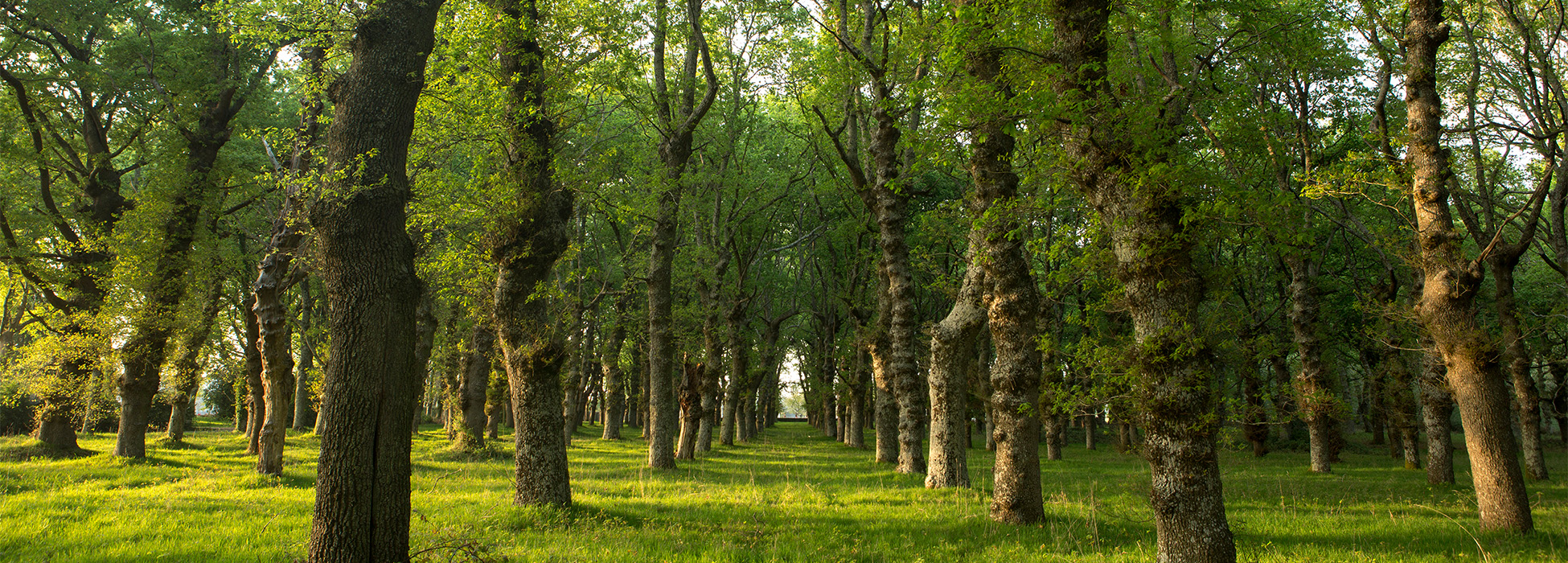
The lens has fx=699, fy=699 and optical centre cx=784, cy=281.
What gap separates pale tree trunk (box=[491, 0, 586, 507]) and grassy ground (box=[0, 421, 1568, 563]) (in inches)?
35.5

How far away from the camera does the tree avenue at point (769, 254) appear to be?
6.84 metres

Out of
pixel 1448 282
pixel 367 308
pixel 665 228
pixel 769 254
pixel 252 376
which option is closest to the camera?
pixel 367 308

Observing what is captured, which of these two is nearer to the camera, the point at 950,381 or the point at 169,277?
the point at 950,381

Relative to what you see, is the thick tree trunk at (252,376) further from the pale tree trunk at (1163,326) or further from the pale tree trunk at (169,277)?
the pale tree trunk at (1163,326)

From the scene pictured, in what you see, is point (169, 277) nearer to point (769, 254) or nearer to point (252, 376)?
point (252, 376)

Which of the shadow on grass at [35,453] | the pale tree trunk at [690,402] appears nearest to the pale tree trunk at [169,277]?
the shadow on grass at [35,453]

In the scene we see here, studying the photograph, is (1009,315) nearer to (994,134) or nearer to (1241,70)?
(994,134)

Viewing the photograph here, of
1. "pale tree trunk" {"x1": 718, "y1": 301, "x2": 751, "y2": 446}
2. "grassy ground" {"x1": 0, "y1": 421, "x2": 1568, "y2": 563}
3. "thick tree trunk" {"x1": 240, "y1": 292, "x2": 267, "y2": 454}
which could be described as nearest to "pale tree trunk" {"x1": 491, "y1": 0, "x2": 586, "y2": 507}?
"grassy ground" {"x1": 0, "y1": 421, "x2": 1568, "y2": 563}

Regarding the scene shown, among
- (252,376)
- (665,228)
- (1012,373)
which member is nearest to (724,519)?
(1012,373)

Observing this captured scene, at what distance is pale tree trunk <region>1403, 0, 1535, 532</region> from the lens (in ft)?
32.2

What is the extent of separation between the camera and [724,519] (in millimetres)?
10117

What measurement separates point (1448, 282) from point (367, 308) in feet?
46.2

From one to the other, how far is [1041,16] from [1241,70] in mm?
14917

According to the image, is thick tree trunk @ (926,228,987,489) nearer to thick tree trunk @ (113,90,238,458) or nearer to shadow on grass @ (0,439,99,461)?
thick tree trunk @ (113,90,238,458)
